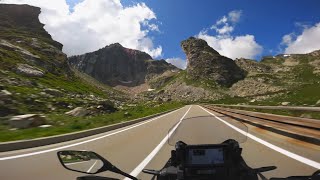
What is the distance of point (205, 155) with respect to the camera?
4.23 m

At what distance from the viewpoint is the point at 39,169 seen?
8.24 metres

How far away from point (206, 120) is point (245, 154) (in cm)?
391

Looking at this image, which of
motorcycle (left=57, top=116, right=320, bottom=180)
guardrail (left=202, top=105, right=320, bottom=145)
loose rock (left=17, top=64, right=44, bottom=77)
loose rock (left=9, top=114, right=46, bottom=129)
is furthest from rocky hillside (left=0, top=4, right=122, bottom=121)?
motorcycle (left=57, top=116, right=320, bottom=180)

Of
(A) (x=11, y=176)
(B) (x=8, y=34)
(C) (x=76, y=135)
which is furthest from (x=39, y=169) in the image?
(B) (x=8, y=34)

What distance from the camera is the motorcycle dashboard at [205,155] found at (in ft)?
13.6

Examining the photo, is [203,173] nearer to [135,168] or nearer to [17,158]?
[135,168]

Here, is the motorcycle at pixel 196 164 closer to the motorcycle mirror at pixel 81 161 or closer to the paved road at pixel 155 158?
the motorcycle mirror at pixel 81 161

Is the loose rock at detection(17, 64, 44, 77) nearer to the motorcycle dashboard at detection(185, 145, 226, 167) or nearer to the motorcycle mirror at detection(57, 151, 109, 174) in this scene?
the motorcycle mirror at detection(57, 151, 109, 174)

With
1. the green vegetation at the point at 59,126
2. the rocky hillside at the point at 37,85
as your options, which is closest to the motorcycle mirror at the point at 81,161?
the green vegetation at the point at 59,126

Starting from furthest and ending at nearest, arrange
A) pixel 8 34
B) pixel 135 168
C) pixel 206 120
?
pixel 8 34
pixel 135 168
pixel 206 120

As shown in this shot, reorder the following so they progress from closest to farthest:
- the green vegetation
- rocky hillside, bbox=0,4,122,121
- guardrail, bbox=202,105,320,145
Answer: guardrail, bbox=202,105,320,145, the green vegetation, rocky hillside, bbox=0,4,122,121

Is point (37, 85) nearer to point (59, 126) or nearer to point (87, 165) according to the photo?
point (59, 126)

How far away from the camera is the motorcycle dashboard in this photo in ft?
13.6

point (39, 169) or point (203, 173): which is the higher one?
point (203, 173)
